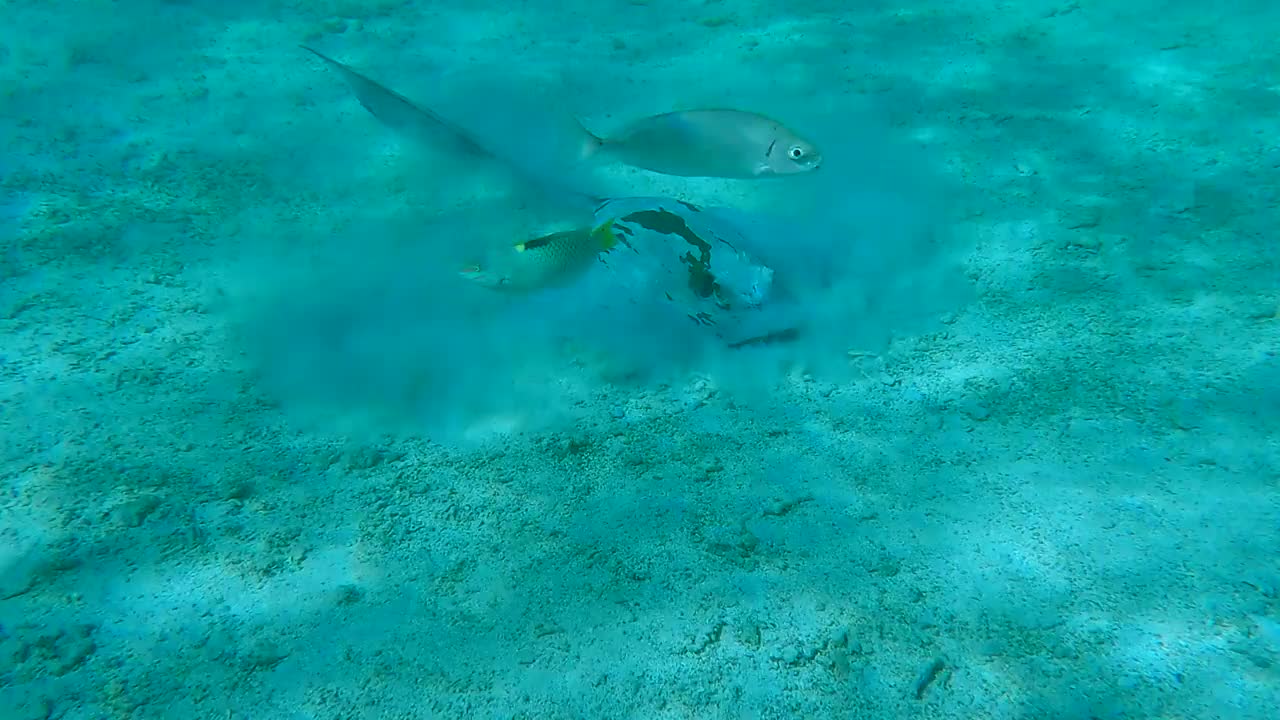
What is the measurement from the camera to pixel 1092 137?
422 centimetres

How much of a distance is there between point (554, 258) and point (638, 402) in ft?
2.72

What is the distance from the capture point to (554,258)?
316cm

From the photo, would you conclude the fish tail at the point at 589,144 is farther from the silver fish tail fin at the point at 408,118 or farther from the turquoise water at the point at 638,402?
the silver fish tail fin at the point at 408,118

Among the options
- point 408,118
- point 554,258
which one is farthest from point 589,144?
point 408,118

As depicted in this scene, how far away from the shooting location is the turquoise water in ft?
6.37

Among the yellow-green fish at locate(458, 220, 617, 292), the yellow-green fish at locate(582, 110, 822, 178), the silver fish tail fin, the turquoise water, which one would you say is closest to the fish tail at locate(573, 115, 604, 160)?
the yellow-green fish at locate(582, 110, 822, 178)

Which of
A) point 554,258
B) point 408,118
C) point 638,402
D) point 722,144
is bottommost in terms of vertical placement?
point 638,402

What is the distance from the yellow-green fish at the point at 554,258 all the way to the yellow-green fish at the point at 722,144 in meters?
0.56

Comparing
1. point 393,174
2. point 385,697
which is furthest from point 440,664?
point 393,174

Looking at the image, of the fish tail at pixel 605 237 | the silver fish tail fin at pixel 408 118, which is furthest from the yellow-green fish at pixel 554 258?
the silver fish tail fin at pixel 408 118

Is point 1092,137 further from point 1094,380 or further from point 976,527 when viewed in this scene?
point 976,527

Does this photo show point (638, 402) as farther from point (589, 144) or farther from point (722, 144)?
point (589, 144)

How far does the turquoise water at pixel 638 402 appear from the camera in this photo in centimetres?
194

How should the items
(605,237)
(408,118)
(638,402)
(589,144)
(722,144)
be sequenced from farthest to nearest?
(408,118) → (589,144) → (722,144) → (605,237) → (638,402)
